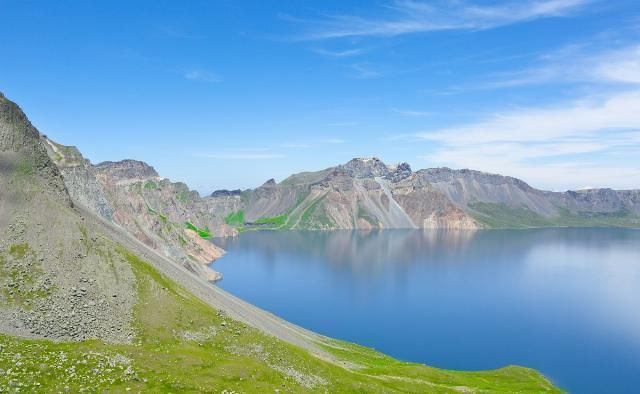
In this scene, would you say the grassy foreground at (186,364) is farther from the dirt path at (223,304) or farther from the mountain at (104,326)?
the dirt path at (223,304)

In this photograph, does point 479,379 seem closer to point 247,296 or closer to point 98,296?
point 98,296

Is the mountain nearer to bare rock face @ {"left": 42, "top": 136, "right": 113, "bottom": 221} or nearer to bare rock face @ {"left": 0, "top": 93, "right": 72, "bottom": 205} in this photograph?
bare rock face @ {"left": 0, "top": 93, "right": 72, "bottom": 205}

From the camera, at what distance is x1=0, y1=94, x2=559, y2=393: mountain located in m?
47.8

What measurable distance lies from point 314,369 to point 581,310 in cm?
14966

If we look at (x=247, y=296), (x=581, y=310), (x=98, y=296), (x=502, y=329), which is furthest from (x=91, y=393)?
(x=581, y=310)

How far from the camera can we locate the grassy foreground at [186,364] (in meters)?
45.1

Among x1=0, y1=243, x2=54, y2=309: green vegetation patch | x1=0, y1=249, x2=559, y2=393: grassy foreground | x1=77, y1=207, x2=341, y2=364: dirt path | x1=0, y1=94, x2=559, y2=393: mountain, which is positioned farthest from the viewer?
x1=77, y1=207, x2=341, y2=364: dirt path

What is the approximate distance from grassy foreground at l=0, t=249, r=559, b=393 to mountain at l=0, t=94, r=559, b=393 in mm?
168

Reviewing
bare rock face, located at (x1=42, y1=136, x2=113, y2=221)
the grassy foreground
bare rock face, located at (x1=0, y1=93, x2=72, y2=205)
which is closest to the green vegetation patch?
the grassy foreground

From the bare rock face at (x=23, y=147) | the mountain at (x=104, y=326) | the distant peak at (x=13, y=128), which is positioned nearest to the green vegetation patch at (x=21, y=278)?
the mountain at (x=104, y=326)

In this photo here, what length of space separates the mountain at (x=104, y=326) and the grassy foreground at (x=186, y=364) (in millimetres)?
168

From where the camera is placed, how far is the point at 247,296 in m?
189

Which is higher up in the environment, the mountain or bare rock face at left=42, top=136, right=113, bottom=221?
bare rock face at left=42, top=136, right=113, bottom=221

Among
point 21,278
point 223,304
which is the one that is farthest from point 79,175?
point 21,278
